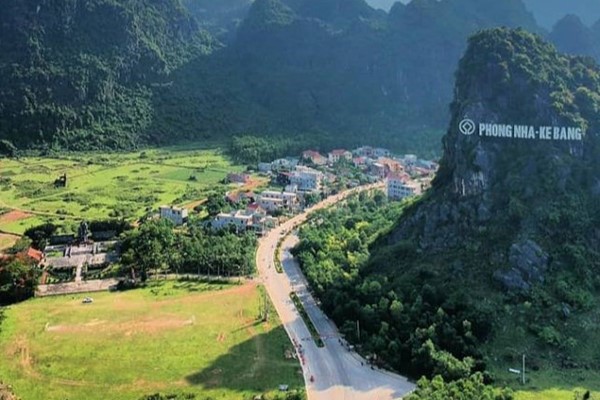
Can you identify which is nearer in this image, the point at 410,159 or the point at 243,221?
the point at 243,221

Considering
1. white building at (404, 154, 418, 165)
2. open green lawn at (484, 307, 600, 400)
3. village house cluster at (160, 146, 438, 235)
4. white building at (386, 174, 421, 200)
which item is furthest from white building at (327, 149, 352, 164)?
open green lawn at (484, 307, 600, 400)

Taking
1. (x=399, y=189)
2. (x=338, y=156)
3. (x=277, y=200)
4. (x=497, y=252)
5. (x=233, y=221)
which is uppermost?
(x=338, y=156)

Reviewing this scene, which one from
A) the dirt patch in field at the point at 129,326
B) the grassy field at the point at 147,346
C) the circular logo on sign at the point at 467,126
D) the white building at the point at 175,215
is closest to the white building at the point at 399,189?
the white building at the point at 175,215

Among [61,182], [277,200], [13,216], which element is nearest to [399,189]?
[277,200]

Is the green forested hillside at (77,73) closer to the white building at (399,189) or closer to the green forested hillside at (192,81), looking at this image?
the green forested hillside at (192,81)

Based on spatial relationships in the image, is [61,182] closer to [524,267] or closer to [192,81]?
[192,81]
